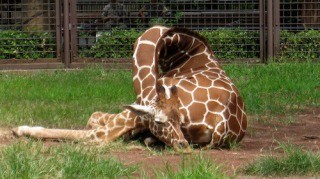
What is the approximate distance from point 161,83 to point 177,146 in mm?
899

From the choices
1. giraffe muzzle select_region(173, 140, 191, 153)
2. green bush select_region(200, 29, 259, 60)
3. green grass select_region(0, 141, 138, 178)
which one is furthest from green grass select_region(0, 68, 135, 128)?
green grass select_region(0, 141, 138, 178)

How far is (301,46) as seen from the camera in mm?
14914

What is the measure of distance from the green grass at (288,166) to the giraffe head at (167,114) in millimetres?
1061

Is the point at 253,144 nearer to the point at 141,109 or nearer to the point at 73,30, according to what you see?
the point at 141,109

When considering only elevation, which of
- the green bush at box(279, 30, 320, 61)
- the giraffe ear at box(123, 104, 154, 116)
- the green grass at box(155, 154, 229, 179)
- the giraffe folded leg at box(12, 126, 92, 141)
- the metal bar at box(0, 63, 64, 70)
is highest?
the green bush at box(279, 30, 320, 61)

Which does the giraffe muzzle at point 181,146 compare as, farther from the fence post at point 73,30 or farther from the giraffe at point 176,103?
the fence post at point 73,30

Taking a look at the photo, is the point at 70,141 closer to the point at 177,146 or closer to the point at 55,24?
the point at 177,146

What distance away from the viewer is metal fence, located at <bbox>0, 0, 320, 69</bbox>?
14.9 m

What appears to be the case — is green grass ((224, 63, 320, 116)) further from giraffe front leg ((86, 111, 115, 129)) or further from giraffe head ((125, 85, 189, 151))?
giraffe head ((125, 85, 189, 151))

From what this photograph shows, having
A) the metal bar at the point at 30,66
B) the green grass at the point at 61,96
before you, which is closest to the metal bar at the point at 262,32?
the green grass at the point at 61,96

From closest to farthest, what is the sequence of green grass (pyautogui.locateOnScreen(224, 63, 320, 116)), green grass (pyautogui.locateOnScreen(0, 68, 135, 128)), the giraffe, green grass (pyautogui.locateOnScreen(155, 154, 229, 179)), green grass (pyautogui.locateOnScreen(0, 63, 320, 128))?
green grass (pyautogui.locateOnScreen(155, 154, 229, 179)), the giraffe, green grass (pyautogui.locateOnScreen(0, 68, 135, 128)), green grass (pyautogui.locateOnScreen(0, 63, 320, 128)), green grass (pyautogui.locateOnScreen(224, 63, 320, 116))

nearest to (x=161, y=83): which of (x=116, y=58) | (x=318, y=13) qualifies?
(x=116, y=58)

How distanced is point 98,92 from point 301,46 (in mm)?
5207

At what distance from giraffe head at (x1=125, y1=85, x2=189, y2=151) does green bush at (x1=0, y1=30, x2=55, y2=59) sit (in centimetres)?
858
